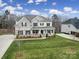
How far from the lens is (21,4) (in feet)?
95.9

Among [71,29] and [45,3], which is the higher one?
[45,3]

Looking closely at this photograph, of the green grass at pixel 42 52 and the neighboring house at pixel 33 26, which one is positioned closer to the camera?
the green grass at pixel 42 52

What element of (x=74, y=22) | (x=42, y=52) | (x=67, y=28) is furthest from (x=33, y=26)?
(x=42, y=52)

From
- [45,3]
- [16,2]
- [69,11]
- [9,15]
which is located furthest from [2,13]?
[69,11]

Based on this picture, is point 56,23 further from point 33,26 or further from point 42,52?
point 42,52

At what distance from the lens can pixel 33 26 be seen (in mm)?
28422

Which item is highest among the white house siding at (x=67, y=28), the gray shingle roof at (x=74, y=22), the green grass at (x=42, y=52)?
the gray shingle roof at (x=74, y=22)

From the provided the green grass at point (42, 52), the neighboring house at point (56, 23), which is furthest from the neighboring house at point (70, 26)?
the green grass at point (42, 52)

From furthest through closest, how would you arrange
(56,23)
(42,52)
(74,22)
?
1. (56,23)
2. (74,22)
3. (42,52)

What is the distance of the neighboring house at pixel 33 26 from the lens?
28.0m

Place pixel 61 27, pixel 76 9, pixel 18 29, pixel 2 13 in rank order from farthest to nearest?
pixel 2 13 → pixel 61 27 → pixel 76 9 → pixel 18 29

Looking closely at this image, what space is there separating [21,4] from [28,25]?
12.5 ft

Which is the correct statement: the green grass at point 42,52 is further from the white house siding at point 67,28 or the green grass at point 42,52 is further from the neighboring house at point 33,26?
the white house siding at point 67,28

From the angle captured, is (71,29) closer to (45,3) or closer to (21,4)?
(45,3)
